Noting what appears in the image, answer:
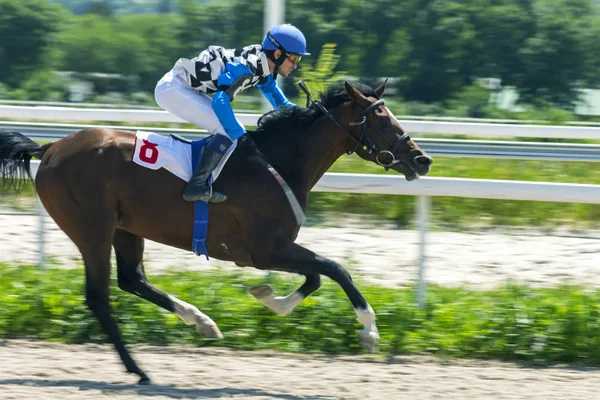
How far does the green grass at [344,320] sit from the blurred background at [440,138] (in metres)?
0.01

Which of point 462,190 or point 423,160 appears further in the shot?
point 462,190

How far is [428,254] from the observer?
23.0 feet

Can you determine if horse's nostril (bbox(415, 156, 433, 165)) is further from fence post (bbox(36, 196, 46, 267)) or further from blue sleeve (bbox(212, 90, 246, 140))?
fence post (bbox(36, 196, 46, 267))

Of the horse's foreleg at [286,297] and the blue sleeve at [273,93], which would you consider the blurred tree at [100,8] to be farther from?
the horse's foreleg at [286,297]

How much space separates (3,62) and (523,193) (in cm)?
2719

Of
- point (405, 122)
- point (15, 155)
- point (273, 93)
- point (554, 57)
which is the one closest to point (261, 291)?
point (273, 93)

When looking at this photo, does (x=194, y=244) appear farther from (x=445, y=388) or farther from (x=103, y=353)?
(x=445, y=388)

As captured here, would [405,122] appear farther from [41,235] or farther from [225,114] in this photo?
[225,114]

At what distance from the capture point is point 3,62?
1195 inches

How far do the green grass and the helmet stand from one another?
1569 mm

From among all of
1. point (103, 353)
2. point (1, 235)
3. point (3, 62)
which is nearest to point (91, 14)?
point (3, 62)

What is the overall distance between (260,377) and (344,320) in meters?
0.83

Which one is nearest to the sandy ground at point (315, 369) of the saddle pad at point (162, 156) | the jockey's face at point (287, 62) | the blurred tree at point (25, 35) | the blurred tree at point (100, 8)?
the saddle pad at point (162, 156)

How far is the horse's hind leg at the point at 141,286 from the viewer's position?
5297 mm
